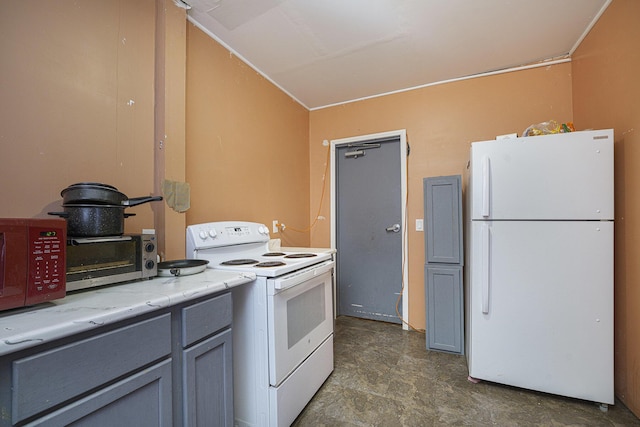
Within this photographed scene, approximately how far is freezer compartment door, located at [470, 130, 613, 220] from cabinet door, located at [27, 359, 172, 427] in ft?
6.44

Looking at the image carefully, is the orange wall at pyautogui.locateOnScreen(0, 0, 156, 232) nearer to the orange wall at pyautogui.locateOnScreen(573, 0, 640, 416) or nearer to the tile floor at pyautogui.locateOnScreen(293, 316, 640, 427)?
the tile floor at pyautogui.locateOnScreen(293, 316, 640, 427)

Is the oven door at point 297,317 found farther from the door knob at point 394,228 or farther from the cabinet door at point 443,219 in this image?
the door knob at point 394,228

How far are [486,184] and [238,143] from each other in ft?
6.13

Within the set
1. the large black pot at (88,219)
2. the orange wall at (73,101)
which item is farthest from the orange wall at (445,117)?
the large black pot at (88,219)

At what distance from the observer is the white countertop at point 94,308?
0.62 meters

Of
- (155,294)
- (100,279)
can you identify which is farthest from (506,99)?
(100,279)

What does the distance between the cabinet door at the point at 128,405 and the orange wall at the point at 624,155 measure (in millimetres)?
2430

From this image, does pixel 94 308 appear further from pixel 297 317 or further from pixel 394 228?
pixel 394 228

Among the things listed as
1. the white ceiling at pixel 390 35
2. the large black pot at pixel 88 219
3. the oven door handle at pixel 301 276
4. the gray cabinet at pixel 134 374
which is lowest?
the gray cabinet at pixel 134 374

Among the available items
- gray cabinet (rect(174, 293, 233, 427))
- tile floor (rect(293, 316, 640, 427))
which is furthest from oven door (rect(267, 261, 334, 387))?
tile floor (rect(293, 316, 640, 427))

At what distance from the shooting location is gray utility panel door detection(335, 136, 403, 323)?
9.64 ft

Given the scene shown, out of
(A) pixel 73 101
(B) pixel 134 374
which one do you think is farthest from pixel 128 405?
(A) pixel 73 101

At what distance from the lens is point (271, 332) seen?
1359 mm

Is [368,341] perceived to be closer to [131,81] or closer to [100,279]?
[100,279]
